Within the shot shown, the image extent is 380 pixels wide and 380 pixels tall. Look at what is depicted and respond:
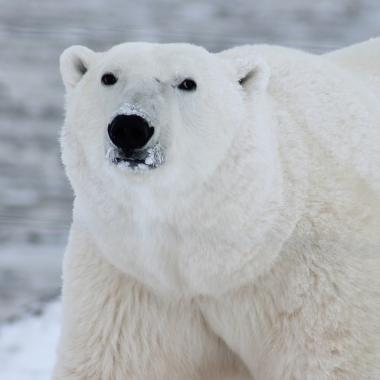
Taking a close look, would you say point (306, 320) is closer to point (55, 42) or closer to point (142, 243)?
point (142, 243)

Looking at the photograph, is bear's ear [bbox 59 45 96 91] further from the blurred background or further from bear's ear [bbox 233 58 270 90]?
the blurred background

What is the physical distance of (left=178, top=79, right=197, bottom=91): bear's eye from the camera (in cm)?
226

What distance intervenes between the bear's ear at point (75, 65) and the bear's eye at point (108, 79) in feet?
0.56

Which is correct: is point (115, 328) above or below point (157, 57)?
below

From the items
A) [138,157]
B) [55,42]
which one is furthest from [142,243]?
[55,42]

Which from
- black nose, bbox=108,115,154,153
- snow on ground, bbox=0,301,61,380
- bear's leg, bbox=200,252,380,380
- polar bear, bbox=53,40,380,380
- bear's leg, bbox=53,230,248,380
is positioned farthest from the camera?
snow on ground, bbox=0,301,61,380

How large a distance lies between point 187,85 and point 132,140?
11.2 inches

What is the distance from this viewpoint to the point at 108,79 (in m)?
2.27

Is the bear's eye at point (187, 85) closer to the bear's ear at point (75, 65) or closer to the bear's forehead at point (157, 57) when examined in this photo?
the bear's forehead at point (157, 57)

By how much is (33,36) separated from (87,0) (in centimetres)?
58

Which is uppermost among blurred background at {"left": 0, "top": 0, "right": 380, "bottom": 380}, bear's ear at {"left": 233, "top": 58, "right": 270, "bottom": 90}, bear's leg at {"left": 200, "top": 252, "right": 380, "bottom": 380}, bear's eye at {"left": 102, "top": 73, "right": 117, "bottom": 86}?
blurred background at {"left": 0, "top": 0, "right": 380, "bottom": 380}

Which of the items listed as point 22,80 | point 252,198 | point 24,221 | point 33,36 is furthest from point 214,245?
point 33,36

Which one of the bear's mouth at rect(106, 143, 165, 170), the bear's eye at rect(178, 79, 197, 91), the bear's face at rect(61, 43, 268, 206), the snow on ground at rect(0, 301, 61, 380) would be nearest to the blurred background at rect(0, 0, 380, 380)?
the snow on ground at rect(0, 301, 61, 380)

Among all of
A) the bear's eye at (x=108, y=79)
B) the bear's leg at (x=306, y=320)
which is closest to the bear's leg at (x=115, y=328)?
the bear's leg at (x=306, y=320)
